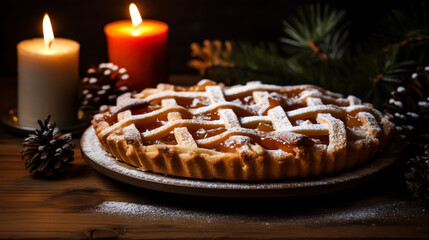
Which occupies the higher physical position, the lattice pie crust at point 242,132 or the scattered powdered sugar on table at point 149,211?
the lattice pie crust at point 242,132

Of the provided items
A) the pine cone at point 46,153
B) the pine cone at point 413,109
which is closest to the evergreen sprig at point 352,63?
the pine cone at point 413,109

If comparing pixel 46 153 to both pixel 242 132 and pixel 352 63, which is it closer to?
pixel 242 132

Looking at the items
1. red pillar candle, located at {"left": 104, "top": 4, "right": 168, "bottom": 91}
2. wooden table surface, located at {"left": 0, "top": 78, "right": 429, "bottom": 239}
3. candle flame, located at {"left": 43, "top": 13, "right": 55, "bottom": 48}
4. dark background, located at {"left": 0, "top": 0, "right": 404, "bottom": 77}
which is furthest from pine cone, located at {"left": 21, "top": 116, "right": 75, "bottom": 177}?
dark background, located at {"left": 0, "top": 0, "right": 404, "bottom": 77}

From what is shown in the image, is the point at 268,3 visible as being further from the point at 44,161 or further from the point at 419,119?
the point at 44,161

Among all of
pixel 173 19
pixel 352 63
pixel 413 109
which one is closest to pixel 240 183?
pixel 413 109

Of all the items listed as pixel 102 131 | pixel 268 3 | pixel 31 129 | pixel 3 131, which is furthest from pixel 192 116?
pixel 268 3

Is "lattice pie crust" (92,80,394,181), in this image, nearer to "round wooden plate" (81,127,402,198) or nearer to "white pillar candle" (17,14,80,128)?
"round wooden plate" (81,127,402,198)

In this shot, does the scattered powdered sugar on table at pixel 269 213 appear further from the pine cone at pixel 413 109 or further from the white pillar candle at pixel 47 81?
the white pillar candle at pixel 47 81
